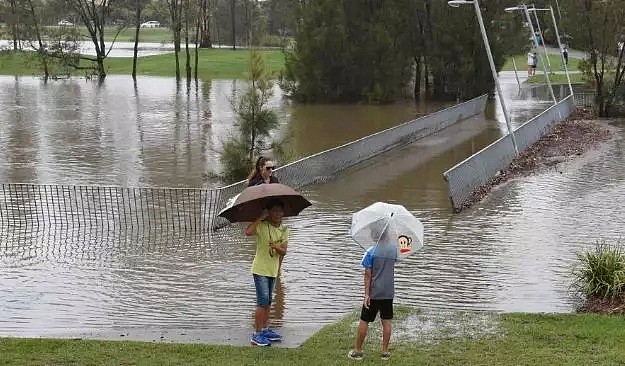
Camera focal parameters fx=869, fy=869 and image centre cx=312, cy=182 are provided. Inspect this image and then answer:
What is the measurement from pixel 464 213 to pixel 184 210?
574cm

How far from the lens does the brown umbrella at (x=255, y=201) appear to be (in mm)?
8859

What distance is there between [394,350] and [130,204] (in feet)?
35.4

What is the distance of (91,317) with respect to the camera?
10828mm

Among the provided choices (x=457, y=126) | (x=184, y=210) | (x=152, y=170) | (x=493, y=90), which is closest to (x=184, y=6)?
(x=493, y=90)

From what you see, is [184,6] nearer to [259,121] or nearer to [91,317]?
[259,121]

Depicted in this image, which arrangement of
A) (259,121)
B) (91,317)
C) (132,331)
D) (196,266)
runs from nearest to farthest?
(132,331), (91,317), (196,266), (259,121)

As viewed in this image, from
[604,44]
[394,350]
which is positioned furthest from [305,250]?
[604,44]

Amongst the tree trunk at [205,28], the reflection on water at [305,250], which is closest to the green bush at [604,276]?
the reflection on water at [305,250]

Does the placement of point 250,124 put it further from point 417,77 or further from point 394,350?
point 417,77

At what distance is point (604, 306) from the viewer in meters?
10.6

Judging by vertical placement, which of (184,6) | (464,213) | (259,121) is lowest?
(464,213)

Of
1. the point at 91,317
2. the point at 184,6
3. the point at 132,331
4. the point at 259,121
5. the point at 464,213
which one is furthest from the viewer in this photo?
the point at 184,6

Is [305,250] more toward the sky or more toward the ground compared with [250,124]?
more toward the ground

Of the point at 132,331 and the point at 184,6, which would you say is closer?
the point at 132,331
